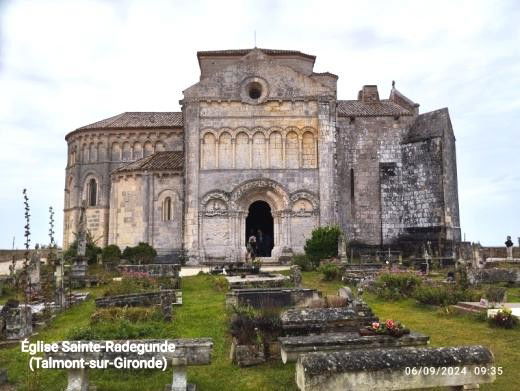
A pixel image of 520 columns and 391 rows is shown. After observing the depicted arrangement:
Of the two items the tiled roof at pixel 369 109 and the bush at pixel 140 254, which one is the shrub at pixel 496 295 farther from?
the tiled roof at pixel 369 109

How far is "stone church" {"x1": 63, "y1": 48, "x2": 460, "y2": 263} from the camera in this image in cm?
2912

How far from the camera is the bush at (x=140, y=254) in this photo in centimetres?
2716

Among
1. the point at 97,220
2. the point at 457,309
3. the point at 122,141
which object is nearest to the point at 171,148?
the point at 122,141

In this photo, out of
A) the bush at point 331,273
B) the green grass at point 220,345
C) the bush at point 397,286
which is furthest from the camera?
the bush at point 331,273

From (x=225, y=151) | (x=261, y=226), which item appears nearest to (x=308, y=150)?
(x=225, y=151)

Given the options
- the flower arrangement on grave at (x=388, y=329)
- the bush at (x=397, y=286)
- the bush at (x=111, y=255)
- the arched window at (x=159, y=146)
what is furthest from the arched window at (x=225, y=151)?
the flower arrangement on grave at (x=388, y=329)

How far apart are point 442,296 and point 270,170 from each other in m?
17.3

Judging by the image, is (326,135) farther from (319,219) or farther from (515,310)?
(515,310)

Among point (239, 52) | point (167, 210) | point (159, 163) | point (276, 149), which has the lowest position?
point (167, 210)

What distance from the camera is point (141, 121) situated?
37875 millimetres

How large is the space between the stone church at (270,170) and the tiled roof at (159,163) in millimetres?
93

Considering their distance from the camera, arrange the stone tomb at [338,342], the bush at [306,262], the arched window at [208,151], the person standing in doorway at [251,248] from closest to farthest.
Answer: the stone tomb at [338,342]
the bush at [306,262]
the person standing in doorway at [251,248]
the arched window at [208,151]

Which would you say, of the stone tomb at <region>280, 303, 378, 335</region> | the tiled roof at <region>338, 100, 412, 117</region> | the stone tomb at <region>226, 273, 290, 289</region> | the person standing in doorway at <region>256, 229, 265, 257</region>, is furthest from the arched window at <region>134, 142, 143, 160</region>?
the stone tomb at <region>280, 303, 378, 335</region>

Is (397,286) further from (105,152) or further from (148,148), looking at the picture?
(105,152)
